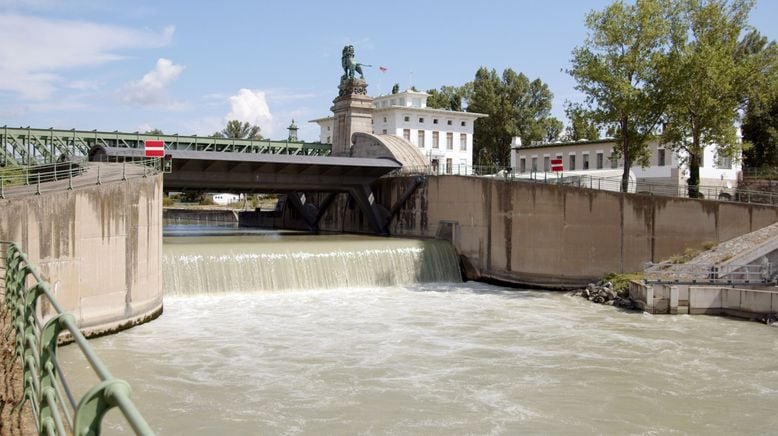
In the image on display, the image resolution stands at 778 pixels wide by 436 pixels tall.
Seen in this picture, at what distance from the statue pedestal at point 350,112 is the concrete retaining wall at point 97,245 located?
27.1 meters

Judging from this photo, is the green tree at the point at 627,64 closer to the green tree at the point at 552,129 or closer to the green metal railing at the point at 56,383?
the green metal railing at the point at 56,383

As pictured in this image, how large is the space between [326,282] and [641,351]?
14.9m

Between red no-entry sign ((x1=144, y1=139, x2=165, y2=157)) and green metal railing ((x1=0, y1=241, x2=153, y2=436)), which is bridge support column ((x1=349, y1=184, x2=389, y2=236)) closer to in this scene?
red no-entry sign ((x1=144, y1=139, x2=165, y2=157))

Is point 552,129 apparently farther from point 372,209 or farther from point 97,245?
point 97,245

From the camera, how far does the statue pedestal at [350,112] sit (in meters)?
50.2

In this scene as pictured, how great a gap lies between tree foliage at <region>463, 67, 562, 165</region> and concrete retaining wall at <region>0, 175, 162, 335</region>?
68826 millimetres

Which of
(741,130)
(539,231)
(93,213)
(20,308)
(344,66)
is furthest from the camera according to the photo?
(741,130)

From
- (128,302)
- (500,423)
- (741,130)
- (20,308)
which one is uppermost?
(741,130)

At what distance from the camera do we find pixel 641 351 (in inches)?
826

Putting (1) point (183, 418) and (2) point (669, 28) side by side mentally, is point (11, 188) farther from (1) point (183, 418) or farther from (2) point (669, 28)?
(2) point (669, 28)

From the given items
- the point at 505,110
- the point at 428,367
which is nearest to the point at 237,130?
the point at 505,110

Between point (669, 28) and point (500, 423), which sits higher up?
point (669, 28)

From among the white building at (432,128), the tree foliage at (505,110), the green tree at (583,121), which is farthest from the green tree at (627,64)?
the tree foliage at (505,110)

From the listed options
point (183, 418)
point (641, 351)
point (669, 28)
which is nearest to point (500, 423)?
point (183, 418)
